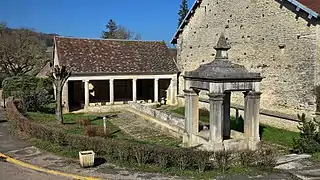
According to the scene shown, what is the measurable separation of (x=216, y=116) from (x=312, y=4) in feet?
33.8

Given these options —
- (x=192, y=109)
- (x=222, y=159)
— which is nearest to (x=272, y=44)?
(x=192, y=109)

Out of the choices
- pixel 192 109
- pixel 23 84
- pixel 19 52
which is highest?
pixel 19 52

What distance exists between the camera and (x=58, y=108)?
65.0ft

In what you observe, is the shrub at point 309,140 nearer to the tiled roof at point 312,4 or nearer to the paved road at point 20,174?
the tiled roof at point 312,4

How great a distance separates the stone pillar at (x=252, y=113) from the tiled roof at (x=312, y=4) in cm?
731

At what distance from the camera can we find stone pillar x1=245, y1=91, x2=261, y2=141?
44.4 ft

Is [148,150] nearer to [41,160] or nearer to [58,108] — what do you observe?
[41,160]

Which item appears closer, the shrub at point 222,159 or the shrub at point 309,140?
the shrub at point 222,159

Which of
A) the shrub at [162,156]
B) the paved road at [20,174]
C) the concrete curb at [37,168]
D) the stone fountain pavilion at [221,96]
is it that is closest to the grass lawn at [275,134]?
the stone fountain pavilion at [221,96]

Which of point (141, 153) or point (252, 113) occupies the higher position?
point (252, 113)

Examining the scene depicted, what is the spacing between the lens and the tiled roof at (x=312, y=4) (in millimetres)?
17786

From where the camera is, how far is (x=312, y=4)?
18.6 m

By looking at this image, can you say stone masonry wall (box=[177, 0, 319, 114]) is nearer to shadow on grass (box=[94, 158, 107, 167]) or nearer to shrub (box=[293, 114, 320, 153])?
shrub (box=[293, 114, 320, 153])

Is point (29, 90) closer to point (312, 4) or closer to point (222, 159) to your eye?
point (312, 4)
